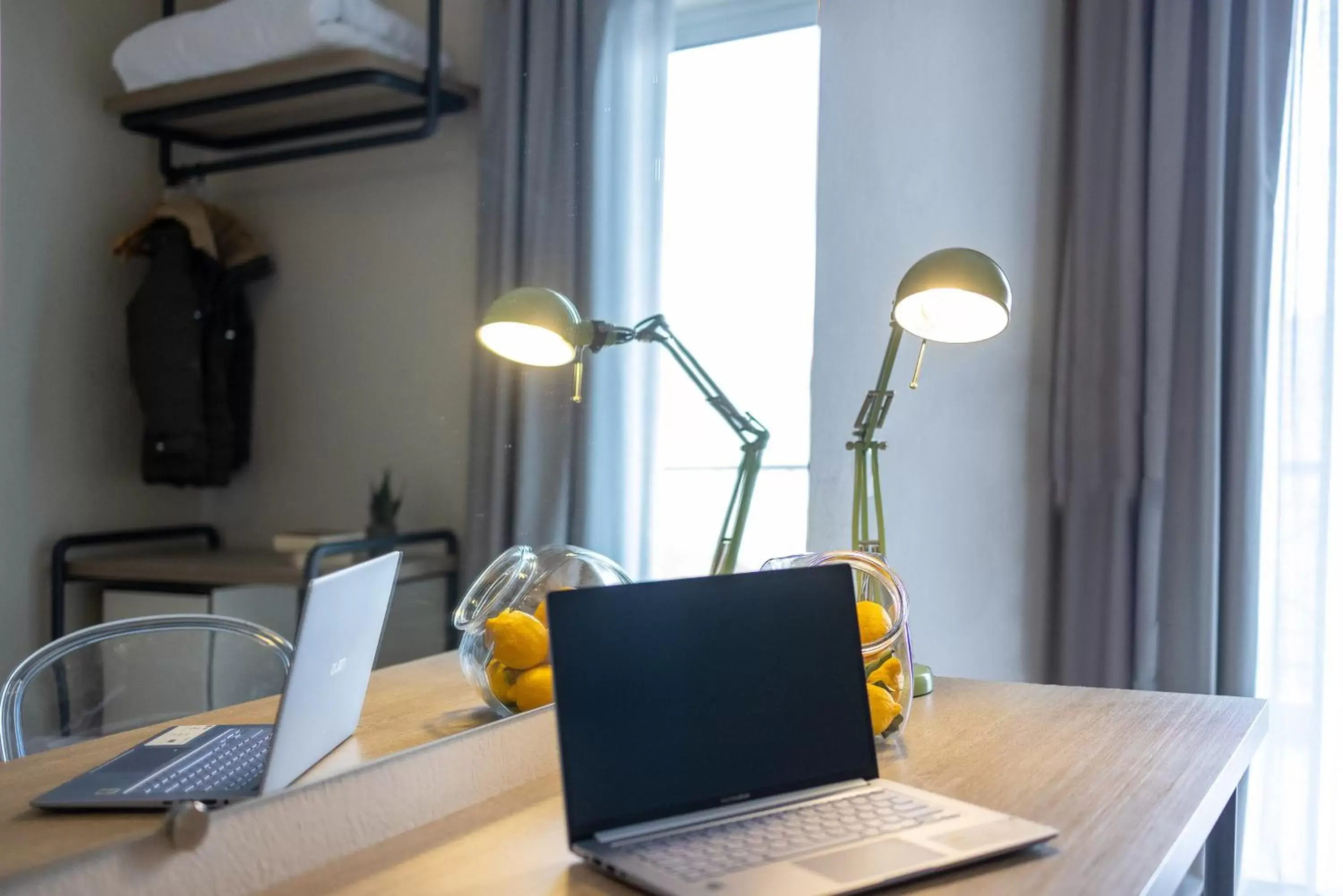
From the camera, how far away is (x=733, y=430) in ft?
5.31

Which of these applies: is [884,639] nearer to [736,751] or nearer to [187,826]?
[736,751]

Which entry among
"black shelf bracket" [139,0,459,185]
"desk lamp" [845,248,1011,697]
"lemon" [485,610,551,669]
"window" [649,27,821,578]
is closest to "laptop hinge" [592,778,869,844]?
"lemon" [485,610,551,669]

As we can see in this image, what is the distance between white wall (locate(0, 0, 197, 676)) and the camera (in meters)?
1.19

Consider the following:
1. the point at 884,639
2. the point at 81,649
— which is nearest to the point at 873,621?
the point at 884,639

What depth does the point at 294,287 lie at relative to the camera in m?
1.34

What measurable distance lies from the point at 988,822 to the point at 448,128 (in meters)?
1.02

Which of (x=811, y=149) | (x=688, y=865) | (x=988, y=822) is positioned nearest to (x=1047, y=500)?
(x=811, y=149)

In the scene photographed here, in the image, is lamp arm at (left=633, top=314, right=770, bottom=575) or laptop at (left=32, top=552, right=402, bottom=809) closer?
laptop at (left=32, top=552, right=402, bottom=809)

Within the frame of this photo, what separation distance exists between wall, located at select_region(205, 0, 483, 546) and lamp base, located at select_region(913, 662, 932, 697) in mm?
587

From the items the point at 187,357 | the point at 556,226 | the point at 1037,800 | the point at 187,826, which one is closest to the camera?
the point at 187,826

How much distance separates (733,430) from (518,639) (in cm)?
58

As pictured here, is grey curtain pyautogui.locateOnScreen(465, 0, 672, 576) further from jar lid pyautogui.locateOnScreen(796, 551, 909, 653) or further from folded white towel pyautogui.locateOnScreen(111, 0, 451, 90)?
jar lid pyautogui.locateOnScreen(796, 551, 909, 653)

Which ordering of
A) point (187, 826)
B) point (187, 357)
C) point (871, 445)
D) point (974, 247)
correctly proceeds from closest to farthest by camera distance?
point (187, 826) → point (187, 357) → point (871, 445) → point (974, 247)

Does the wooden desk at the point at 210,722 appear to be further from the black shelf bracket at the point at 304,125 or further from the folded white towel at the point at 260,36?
the folded white towel at the point at 260,36
